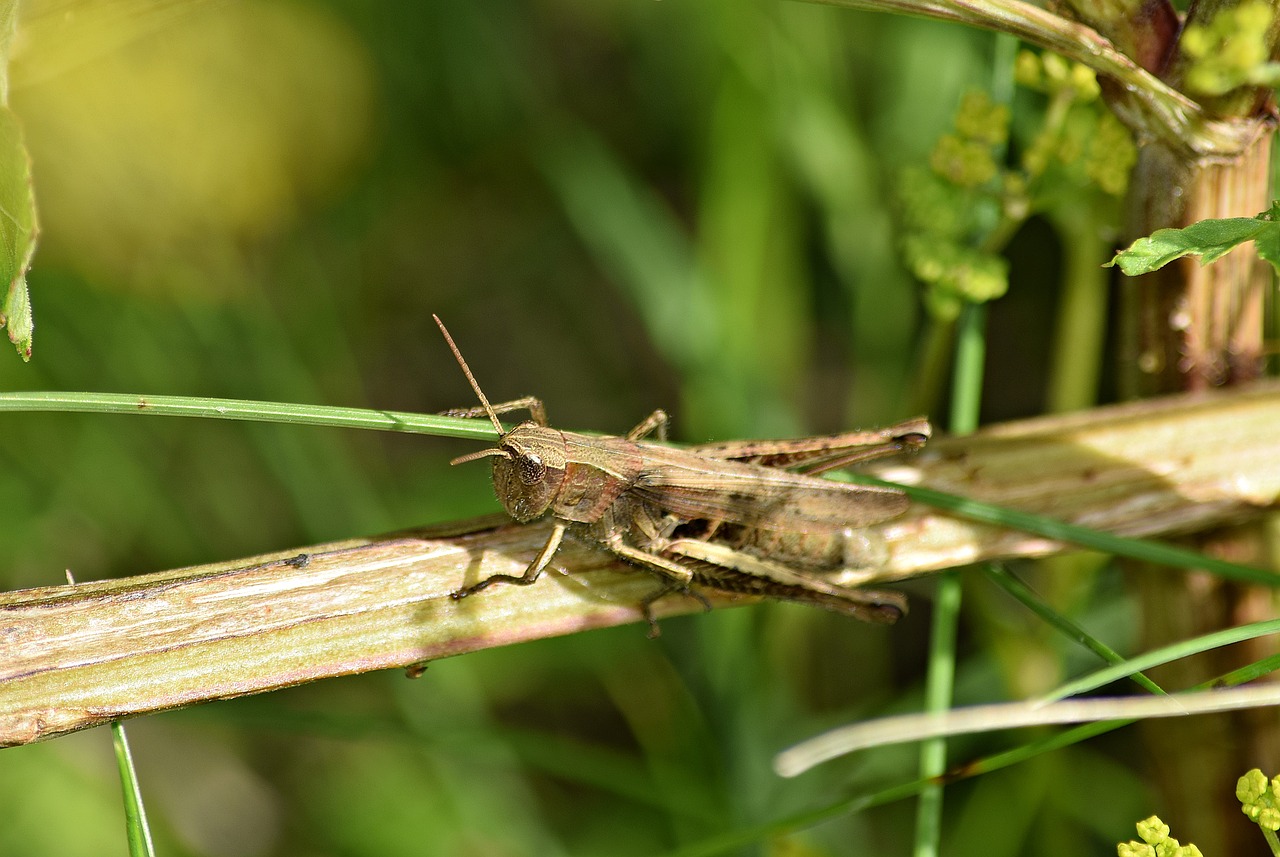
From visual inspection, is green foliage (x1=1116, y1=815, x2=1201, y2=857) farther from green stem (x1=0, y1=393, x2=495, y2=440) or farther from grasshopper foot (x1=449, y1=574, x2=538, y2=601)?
green stem (x1=0, y1=393, x2=495, y2=440)

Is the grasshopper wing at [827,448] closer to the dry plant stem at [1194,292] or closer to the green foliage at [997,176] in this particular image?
the green foliage at [997,176]

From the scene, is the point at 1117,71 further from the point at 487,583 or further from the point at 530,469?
the point at 487,583

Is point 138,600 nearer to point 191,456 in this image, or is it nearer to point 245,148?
point 191,456

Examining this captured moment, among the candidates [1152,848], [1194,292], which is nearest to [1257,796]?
[1152,848]

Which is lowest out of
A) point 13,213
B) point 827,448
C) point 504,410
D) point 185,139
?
point 827,448

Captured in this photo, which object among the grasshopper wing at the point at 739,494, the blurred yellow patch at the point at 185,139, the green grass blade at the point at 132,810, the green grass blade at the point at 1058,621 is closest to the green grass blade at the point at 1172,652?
the green grass blade at the point at 1058,621
